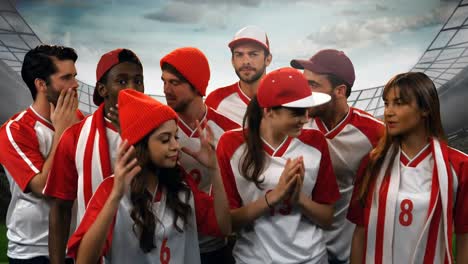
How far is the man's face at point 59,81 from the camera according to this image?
2.49m

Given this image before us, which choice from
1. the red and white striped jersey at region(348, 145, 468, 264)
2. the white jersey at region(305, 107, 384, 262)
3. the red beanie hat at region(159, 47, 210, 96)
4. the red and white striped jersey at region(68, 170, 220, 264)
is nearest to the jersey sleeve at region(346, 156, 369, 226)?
the red and white striped jersey at region(348, 145, 468, 264)

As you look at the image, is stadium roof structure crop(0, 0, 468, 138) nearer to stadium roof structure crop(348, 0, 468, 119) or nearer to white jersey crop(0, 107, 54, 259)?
stadium roof structure crop(348, 0, 468, 119)

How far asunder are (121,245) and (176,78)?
83 centimetres

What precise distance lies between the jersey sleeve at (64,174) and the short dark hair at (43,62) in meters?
0.40

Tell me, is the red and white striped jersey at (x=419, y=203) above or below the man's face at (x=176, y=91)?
below

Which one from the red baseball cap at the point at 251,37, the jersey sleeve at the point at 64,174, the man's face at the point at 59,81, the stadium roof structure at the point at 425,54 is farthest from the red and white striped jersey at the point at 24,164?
the stadium roof structure at the point at 425,54

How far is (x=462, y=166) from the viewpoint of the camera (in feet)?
7.00

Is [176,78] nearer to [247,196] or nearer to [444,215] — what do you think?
[247,196]

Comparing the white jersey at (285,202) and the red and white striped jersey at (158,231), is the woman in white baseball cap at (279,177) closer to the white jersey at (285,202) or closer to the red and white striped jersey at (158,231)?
the white jersey at (285,202)

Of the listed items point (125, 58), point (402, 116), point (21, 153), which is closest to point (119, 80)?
point (125, 58)

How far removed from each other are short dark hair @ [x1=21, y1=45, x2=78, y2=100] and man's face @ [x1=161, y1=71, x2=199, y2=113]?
1.46ft

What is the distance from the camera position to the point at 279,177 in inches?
86.5

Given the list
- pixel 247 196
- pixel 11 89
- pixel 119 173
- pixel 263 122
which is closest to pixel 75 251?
pixel 119 173

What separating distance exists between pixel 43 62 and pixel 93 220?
3.21 feet
